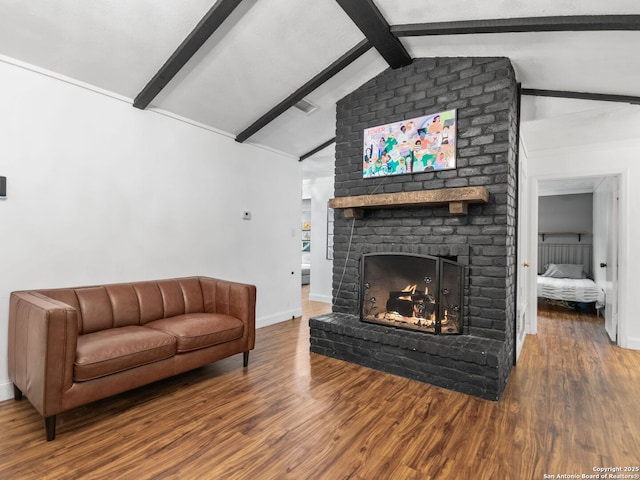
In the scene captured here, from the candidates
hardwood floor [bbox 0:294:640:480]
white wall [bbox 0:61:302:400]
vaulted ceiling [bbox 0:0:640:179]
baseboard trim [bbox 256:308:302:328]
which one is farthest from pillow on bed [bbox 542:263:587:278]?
white wall [bbox 0:61:302:400]

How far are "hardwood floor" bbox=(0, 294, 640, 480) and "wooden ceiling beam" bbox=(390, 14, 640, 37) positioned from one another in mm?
2467

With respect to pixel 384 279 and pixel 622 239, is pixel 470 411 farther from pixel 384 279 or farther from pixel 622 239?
pixel 622 239

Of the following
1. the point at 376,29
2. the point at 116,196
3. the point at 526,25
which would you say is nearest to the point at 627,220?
the point at 526,25

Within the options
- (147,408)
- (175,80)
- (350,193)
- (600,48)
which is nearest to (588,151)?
(600,48)

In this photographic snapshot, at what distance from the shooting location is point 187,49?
261 cm

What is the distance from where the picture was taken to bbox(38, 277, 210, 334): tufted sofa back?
2.61 m

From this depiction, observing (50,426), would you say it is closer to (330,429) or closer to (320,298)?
(330,429)

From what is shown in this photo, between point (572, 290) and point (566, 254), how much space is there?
1.85 metres

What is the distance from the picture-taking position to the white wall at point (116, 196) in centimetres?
254

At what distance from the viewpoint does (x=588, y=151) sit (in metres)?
4.10

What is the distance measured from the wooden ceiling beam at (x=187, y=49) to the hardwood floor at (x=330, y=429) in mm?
2453

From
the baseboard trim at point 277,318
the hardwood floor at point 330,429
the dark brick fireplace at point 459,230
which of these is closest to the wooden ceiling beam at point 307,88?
the dark brick fireplace at point 459,230

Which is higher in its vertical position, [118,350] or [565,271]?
[565,271]

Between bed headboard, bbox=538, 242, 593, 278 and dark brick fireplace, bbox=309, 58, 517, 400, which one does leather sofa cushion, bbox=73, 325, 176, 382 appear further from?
bed headboard, bbox=538, 242, 593, 278
